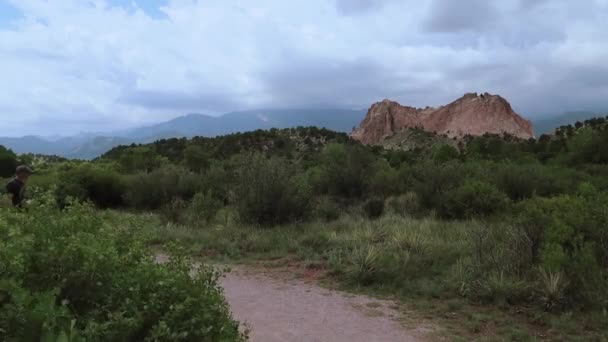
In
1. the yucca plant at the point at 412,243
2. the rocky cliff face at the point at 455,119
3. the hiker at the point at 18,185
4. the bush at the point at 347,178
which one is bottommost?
the yucca plant at the point at 412,243

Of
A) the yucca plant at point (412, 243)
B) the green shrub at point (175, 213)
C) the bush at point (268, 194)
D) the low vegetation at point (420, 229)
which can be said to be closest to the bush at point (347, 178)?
the low vegetation at point (420, 229)

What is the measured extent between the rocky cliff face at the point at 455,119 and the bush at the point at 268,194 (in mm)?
77433

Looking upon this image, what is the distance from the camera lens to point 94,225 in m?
4.14

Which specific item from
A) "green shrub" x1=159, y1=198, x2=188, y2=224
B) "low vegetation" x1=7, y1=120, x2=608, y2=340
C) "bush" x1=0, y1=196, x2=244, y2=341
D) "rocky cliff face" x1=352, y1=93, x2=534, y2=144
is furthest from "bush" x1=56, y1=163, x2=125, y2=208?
"rocky cliff face" x1=352, y1=93, x2=534, y2=144

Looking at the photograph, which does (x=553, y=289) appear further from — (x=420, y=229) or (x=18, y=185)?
(x=18, y=185)

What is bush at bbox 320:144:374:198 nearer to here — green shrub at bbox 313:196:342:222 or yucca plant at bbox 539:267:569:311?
green shrub at bbox 313:196:342:222

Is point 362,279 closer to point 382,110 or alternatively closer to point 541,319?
point 541,319

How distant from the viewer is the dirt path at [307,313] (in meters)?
6.48

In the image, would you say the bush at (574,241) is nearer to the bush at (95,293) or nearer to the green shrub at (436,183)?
the bush at (95,293)

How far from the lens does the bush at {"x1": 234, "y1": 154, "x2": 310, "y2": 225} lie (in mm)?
14617

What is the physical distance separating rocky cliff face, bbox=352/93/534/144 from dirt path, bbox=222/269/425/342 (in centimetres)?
8349

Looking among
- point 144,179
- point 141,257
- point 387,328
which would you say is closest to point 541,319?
point 387,328

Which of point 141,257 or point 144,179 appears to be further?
point 144,179

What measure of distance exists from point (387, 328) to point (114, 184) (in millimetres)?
20375
